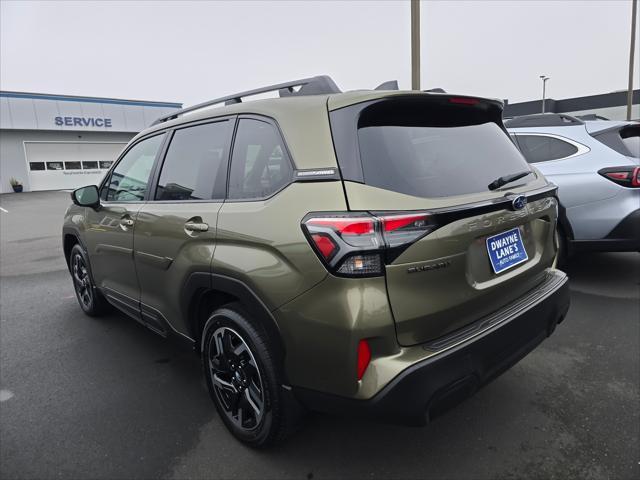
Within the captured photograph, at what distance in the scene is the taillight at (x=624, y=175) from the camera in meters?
4.10

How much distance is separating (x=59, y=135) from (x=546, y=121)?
3112 centimetres

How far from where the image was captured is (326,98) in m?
2.03

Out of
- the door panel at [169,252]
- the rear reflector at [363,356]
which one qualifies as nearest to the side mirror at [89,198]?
the door panel at [169,252]

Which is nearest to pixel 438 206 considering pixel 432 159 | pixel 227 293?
pixel 432 159

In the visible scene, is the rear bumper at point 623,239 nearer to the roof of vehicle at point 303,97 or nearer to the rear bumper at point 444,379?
the roof of vehicle at point 303,97

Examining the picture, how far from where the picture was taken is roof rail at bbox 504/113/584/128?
16.2ft

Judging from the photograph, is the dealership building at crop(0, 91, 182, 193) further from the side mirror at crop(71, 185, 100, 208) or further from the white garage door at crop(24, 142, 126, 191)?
the side mirror at crop(71, 185, 100, 208)

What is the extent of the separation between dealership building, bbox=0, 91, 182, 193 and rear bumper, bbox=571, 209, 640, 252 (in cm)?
3129

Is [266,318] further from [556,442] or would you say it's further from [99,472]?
[556,442]

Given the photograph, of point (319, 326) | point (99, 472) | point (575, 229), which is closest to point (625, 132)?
point (575, 229)

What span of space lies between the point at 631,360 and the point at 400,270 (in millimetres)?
2512

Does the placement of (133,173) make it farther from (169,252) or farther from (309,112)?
(309,112)

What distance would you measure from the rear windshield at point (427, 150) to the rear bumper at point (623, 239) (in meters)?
2.47

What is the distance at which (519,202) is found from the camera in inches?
83.4
